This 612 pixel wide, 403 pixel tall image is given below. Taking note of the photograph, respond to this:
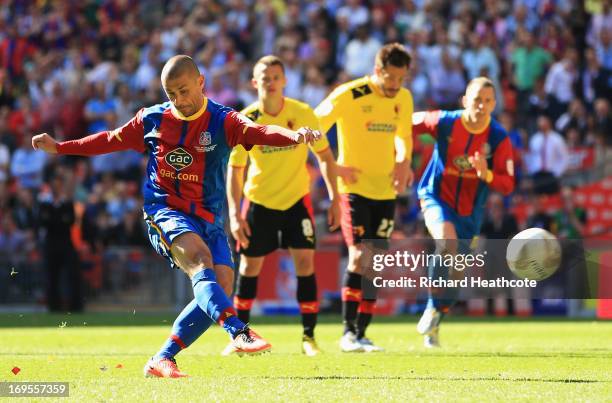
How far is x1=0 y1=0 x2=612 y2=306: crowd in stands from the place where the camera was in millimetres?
21625

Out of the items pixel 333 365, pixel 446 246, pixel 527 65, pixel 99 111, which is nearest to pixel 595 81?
pixel 527 65

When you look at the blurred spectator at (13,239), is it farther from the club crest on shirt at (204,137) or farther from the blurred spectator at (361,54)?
the club crest on shirt at (204,137)

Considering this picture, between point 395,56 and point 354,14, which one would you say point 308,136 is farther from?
point 354,14

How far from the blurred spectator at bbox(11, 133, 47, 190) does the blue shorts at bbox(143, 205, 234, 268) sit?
14217mm

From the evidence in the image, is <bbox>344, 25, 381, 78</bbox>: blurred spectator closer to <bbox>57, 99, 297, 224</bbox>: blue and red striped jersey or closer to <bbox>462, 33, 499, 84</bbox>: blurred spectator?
<bbox>462, 33, 499, 84</bbox>: blurred spectator

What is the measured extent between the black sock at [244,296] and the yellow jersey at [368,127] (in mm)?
1322

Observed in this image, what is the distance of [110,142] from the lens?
885 centimetres

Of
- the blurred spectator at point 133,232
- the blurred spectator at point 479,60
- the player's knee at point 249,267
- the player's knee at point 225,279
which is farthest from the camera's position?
the blurred spectator at point 479,60

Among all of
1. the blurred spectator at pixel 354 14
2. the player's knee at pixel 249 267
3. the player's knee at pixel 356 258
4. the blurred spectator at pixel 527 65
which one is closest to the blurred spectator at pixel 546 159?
the blurred spectator at pixel 527 65

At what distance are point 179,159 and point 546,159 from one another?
1371 cm

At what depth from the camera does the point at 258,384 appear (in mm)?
8195

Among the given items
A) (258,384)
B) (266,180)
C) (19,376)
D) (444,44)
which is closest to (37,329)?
(266,180)

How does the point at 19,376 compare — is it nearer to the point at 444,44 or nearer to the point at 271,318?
the point at 271,318

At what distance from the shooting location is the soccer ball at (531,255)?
35.9ft
